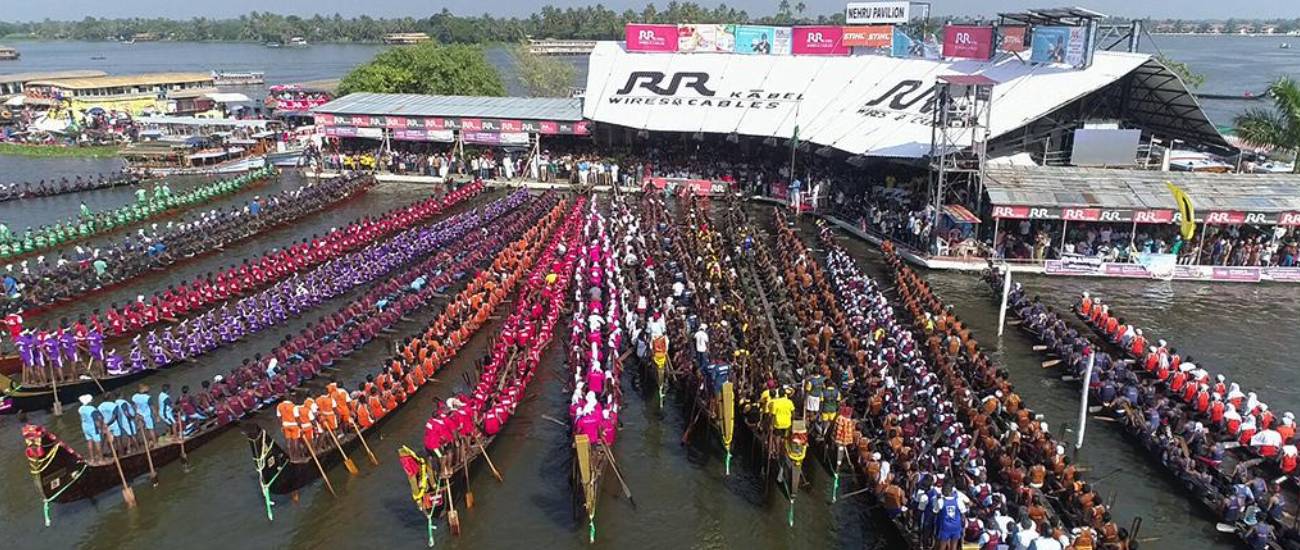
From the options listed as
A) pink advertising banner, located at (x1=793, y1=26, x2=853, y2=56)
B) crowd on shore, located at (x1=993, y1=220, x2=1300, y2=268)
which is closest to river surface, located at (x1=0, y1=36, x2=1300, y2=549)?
crowd on shore, located at (x1=993, y1=220, x2=1300, y2=268)

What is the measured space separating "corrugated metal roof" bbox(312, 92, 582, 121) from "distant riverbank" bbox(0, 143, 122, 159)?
681 inches

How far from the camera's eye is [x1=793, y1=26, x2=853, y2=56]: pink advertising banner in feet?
139

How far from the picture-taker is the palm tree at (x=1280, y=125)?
32812 millimetres

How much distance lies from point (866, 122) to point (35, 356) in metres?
28.7

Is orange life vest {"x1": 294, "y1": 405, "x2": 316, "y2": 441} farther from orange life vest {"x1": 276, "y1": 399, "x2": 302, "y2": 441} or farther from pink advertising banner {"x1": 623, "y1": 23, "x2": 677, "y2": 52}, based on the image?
pink advertising banner {"x1": 623, "y1": 23, "x2": 677, "y2": 52}

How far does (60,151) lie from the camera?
53.6 metres

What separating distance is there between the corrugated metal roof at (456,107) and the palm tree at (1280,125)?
2859cm

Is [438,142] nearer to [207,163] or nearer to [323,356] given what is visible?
[207,163]

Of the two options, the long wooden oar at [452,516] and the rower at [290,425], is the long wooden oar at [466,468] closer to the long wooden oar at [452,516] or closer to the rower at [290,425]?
the long wooden oar at [452,516]

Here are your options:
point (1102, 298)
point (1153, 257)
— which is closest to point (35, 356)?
point (1102, 298)

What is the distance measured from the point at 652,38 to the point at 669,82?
4.03m

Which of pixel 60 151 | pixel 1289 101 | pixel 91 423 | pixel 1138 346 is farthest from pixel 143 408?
pixel 60 151

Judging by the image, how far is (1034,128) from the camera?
33250 mm

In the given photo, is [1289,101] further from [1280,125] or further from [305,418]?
[305,418]
